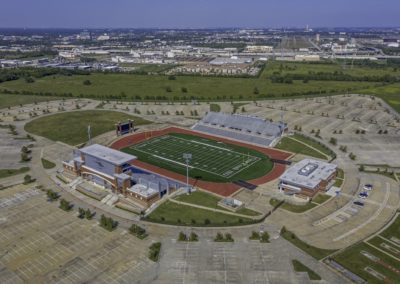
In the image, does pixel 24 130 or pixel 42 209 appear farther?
pixel 24 130

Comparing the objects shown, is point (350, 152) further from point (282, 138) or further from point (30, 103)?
point (30, 103)

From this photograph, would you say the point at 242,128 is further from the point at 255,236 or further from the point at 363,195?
the point at 255,236

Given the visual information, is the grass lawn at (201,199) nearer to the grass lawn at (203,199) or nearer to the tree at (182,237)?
the grass lawn at (203,199)

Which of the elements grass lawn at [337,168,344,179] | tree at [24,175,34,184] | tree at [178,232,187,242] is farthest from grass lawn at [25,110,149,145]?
grass lawn at [337,168,344,179]

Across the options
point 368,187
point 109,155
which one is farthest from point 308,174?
point 109,155

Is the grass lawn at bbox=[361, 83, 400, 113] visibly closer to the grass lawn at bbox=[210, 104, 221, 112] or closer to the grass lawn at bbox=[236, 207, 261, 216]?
the grass lawn at bbox=[210, 104, 221, 112]

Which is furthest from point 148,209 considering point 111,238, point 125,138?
point 125,138
